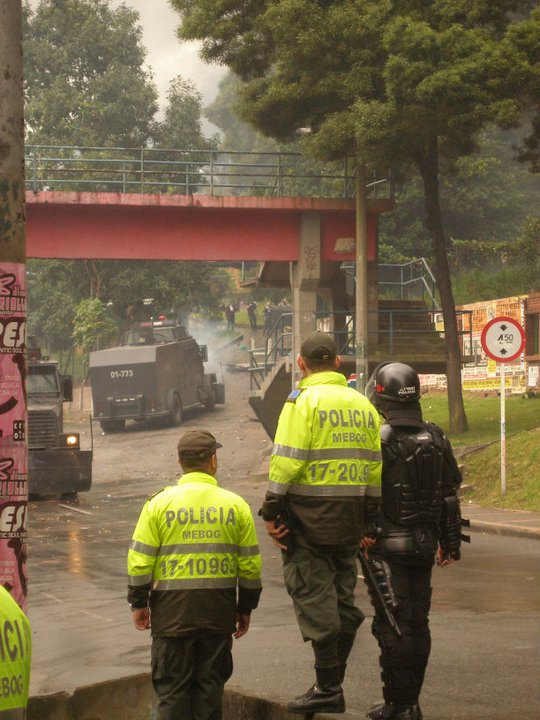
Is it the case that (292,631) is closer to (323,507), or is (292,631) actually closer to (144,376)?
(323,507)

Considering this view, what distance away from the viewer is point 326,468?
23.1 ft

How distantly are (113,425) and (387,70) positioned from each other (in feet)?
67.2

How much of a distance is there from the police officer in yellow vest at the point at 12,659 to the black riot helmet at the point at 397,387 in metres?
4.40

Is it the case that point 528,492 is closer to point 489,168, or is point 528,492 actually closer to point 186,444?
point 186,444

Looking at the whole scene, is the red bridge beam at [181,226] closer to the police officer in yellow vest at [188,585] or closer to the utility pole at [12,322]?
the utility pole at [12,322]

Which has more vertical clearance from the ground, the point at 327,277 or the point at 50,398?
the point at 327,277

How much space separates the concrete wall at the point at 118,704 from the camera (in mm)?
7285

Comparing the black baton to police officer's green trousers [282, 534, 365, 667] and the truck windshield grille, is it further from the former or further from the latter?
the truck windshield grille

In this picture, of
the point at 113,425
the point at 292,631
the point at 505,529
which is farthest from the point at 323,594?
the point at 113,425

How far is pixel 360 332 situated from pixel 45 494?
8773mm

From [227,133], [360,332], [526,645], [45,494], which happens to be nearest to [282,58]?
[360,332]

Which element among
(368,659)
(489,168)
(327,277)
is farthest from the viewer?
(489,168)

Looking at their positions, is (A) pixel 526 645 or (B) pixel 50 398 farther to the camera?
(B) pixel 50 398

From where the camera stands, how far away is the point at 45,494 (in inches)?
982
